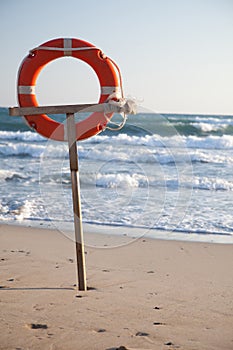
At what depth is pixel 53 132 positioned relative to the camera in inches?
142

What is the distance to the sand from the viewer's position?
8.75ft

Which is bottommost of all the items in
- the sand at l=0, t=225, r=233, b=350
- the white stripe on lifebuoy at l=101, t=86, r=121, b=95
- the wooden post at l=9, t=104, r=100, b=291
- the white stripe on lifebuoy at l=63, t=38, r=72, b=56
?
the sand at l=0, t=225, r=233, b=350

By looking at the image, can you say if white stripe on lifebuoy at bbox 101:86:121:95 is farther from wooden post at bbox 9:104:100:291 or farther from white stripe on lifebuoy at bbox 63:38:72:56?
white stripe on lifebuoy at bbox 63:38:72:56

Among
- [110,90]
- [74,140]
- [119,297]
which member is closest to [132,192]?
[110,90]

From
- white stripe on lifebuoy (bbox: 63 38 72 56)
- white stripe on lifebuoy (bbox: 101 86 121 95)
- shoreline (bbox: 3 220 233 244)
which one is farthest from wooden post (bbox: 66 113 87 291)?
shoreline (bbox: 3 220 233 244)

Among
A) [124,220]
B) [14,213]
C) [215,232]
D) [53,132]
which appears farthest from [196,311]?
[14,213]

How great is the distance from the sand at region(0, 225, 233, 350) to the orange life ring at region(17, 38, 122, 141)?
3.68ft

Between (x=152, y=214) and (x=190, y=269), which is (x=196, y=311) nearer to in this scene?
(x=190, y=269)

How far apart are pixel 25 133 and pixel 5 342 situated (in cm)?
1679

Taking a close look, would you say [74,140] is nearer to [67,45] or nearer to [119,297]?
[67,45]

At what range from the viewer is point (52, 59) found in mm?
3633

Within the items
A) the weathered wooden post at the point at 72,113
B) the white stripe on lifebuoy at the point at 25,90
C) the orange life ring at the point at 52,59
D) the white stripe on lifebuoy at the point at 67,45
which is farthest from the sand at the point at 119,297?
the white stripe on lifebuoy at the point at 67,45

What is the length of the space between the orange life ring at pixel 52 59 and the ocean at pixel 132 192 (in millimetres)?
244

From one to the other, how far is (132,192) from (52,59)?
170 inches
